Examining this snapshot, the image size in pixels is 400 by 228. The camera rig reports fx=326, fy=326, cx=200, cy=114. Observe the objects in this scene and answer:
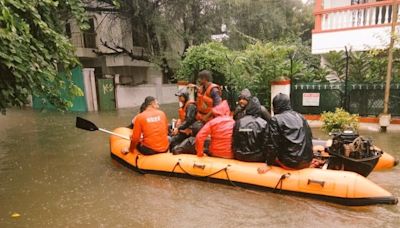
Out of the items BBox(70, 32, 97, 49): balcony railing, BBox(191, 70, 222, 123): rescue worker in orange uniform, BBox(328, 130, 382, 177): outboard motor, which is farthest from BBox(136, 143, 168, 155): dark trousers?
BBox(70, 32, 97, 49): balcony railing

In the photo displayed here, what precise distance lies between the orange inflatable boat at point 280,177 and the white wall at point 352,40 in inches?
266

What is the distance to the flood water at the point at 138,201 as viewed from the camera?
13.4 feet

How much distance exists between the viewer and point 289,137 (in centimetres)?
438

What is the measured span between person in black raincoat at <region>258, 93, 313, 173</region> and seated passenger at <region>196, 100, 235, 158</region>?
85cm

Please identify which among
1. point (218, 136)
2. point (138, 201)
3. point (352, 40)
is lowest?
point (138, 201)

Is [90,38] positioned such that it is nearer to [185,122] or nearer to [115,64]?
[115,64]

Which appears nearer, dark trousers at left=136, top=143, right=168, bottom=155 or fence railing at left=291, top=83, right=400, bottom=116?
dark trousers at left=136, top=143, right=168, bottom=155

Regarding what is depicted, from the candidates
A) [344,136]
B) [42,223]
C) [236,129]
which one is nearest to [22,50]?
[42,223]

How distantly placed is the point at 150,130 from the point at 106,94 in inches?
386

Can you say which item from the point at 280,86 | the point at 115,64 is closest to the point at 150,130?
the point at 280,86

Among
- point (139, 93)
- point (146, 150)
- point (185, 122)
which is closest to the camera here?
point (146, 150)

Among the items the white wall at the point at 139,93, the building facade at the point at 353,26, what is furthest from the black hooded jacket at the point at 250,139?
the white wall at the point at 139,93

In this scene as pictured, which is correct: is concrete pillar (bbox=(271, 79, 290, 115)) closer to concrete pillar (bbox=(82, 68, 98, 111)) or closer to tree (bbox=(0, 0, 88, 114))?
tree (bbox=(0, 0, 88, 114))

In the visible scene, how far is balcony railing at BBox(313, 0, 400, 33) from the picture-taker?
32.9ft
